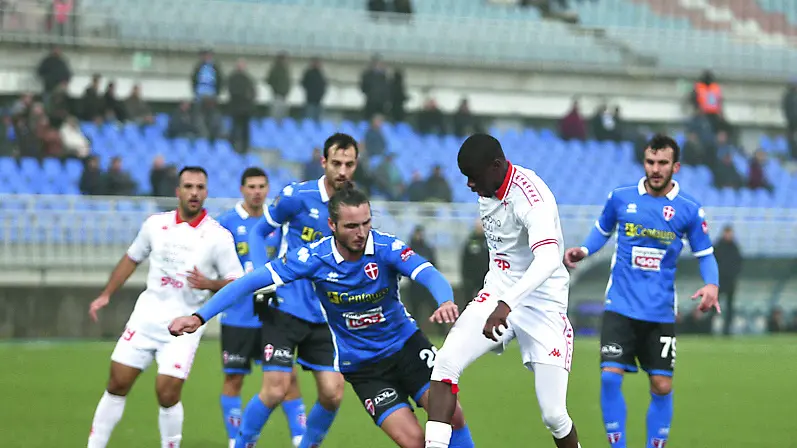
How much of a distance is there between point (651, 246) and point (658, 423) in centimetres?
124

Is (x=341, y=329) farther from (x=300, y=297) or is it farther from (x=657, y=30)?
(x=657, y=30)

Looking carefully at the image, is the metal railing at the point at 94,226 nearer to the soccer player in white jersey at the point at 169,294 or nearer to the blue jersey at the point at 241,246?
the blue jersey at the point at 241,246

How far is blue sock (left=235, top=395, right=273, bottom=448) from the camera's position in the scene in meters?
7.82

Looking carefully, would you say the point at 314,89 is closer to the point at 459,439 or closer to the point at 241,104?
the point at 241,104

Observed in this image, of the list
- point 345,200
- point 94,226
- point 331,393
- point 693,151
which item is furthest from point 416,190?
point 345,200

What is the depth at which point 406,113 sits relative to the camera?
2525 cm

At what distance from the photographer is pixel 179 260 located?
8438mm

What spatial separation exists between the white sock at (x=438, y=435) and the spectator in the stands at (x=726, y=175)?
21134 millimetres

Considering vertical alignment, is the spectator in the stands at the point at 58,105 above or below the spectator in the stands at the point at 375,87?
below

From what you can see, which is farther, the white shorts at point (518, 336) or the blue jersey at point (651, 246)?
the blue jersey at point (651, 246)

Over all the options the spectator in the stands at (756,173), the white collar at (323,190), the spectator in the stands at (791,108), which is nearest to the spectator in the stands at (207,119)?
the spectator in the stands at (756,173)

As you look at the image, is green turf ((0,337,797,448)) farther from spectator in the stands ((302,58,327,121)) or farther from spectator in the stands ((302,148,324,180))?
spectator in the stands ((302,58,327,121))

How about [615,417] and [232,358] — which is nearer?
[615,417]

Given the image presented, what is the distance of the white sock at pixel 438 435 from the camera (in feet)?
20.2
